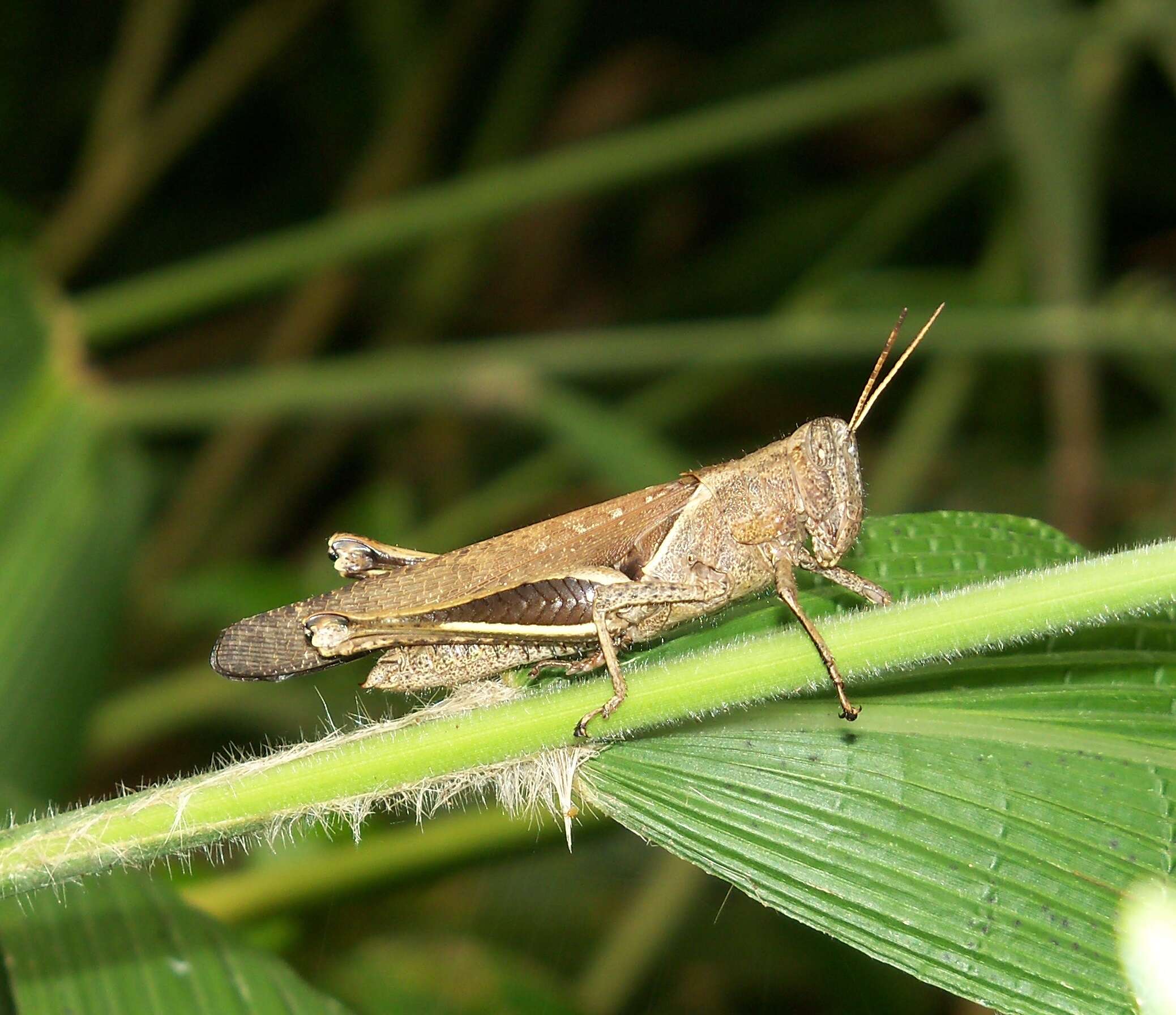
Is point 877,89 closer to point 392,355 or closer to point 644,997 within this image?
point 392,355

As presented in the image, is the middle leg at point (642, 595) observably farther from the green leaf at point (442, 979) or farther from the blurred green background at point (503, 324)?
the green leaf at point (442, 979)

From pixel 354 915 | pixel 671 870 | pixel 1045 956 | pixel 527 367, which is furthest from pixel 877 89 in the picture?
pixel 354 915

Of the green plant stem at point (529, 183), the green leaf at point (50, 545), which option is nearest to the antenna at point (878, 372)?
the green plant stem at point (529, 183)

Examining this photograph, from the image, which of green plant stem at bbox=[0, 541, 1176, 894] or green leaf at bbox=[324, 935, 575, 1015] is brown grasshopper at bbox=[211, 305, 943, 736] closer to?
green plant stem at bbox=[0, 541, 1176, 894]

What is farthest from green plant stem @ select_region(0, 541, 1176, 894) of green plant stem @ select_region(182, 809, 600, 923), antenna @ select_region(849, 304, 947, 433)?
green plant stem @ select_region(182, 809, 600, 923)

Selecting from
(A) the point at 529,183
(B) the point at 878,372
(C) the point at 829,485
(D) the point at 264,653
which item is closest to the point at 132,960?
(D) the point at 264,653

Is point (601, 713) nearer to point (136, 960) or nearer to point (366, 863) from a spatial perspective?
point (136, 960)
